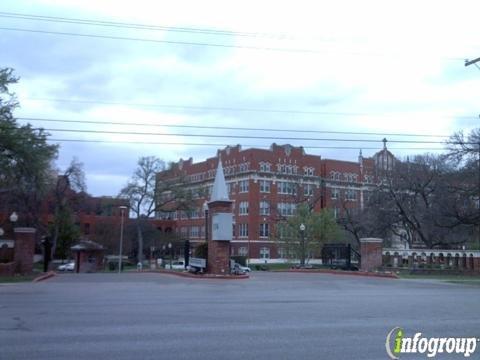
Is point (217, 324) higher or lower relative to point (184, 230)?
lower

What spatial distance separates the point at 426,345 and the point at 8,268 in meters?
27.0

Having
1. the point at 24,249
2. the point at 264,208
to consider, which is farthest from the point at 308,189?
the point at 24,249

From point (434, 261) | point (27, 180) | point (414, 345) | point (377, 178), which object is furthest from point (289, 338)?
point (377, 178)

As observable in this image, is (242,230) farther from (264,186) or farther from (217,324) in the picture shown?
(217,324)

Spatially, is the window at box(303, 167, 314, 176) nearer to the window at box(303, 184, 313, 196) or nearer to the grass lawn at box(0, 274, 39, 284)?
the window at box(303, 184, 313, 196)

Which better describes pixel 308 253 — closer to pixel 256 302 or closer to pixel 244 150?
pixel 244 150

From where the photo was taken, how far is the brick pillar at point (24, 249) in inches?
1273

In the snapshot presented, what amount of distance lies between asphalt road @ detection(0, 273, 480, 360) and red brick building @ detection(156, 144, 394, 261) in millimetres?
72548

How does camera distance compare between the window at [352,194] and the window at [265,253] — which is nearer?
the window at [265,253]

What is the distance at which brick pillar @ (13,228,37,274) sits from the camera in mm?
32344

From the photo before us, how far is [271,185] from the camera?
99.9 meters

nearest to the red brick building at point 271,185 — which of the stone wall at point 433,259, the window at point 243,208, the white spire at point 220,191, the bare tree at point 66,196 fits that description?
the window at point 243,208

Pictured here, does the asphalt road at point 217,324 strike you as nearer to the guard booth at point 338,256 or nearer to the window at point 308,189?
the guard booth at point 338,256

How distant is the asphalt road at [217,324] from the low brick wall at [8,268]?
1243cm
